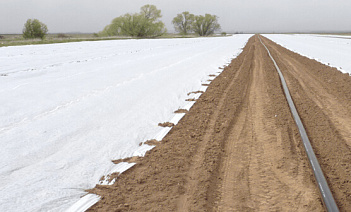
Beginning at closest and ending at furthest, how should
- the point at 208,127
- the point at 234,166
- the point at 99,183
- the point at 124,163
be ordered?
the point at 99,183 → the point at 234,166 → the point at 124,163 → the point at 208,127

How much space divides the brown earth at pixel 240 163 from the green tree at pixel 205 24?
111747mm

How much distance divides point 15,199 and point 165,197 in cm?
173

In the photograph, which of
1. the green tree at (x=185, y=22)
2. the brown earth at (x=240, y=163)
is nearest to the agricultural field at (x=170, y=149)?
the brown earth at (x=240, y=163)

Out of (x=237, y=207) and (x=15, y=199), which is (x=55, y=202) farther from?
(x=237, y=207)

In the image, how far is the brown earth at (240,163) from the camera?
8.88 ft

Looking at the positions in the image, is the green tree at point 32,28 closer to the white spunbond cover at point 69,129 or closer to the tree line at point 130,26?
the tree line at point 130,26

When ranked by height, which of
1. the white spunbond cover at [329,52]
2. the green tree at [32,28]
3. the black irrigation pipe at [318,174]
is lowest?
the black irrigation pipe at [318,174]

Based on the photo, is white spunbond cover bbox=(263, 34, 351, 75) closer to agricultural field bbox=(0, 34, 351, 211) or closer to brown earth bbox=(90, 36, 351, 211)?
agricultural field bbox=(0, 34, 351, 211)

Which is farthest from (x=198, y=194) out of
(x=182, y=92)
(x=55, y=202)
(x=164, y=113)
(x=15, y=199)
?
(x=182, y=92)

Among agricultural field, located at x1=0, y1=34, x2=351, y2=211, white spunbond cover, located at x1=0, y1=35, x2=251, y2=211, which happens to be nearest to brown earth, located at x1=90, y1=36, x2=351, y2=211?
agricultural field, located at x1=0, y1=34, x2=351, y2=211

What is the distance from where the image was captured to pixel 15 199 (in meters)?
2.80

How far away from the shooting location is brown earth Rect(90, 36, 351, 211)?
8.88 ft

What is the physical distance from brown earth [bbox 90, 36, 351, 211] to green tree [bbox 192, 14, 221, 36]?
112m

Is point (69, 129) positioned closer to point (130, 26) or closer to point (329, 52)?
point (329, 52)
